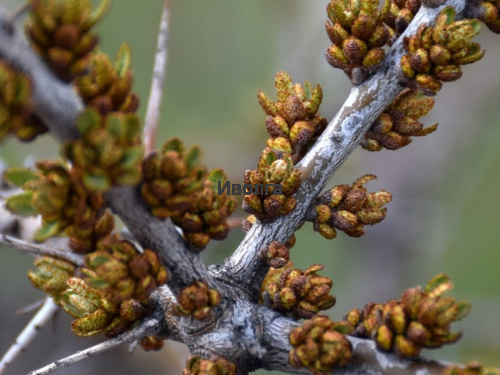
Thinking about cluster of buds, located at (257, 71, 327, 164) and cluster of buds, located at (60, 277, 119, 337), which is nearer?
cluster of buds, located at (60, 277, 119, 337)

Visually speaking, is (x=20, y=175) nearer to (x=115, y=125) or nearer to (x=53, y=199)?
(x=53, y=199)

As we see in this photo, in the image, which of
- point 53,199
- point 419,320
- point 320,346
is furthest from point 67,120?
point 419,320

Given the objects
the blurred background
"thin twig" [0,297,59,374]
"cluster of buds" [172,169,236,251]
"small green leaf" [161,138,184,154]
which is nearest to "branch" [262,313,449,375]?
"cluster of buds" [172,169,236,251]

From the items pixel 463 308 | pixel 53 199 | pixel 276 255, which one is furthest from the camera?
pixel 276 255

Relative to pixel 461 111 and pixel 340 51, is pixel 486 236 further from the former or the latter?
pixel 340 51

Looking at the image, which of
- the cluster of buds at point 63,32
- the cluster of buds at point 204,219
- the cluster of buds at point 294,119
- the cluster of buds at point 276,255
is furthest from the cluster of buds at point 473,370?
the cluster of buds at point 63,32

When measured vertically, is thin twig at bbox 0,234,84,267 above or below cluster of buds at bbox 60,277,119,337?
above

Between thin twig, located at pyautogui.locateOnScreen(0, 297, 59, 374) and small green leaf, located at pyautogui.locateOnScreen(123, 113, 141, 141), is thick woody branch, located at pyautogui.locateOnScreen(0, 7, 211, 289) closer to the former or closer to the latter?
small green leaf, located at pyautogui.locateOnScreen(123, 113, 141, 141)
